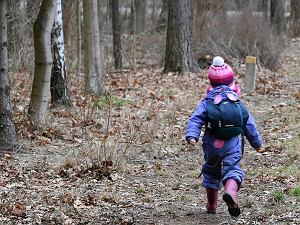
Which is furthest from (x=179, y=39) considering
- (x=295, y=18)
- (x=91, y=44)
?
(x=295, y=18)

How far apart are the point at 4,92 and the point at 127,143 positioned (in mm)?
1865

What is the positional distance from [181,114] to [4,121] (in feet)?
16.3

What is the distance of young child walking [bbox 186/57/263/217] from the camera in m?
5.96

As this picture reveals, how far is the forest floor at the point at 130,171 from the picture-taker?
20.8 feet

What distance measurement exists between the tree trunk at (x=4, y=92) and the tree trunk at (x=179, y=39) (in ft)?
A: 35.6

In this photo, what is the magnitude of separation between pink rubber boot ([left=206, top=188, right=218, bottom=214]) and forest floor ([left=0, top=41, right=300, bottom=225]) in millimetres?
71

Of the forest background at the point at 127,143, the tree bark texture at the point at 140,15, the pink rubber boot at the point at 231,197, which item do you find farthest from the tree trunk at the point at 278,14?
the pink rubber boot at the point at 231,197

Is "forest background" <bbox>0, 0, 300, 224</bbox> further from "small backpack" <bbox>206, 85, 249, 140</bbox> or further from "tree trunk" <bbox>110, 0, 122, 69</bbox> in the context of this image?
"small backpack" <bbox>206, 85, 249, 140</bbox>

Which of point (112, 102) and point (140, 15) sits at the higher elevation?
point (140, 15)

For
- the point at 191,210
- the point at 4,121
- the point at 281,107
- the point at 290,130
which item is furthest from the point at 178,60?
the point at 191,210

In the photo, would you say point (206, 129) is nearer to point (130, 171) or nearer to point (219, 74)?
point (219, 74)

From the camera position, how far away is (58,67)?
1226 centimetres

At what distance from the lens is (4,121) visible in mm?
8633

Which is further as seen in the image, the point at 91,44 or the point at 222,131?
the point at 91,44
